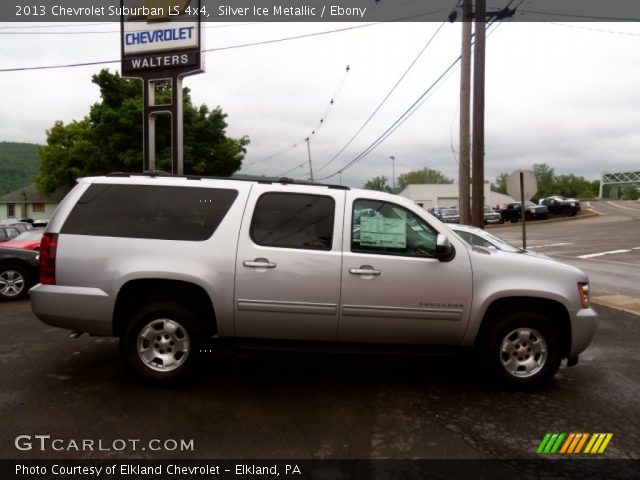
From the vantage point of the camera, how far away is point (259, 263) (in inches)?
170

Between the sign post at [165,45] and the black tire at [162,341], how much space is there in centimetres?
868

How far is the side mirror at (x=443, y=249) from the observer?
4.23 metres

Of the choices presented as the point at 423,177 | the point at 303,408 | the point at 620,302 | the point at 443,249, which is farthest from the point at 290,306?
the point at 423,177

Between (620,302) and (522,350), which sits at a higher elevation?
(522,350)

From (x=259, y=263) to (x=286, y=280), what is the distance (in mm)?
280

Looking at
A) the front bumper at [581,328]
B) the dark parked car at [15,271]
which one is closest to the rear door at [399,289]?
the front bumper at [581,328]

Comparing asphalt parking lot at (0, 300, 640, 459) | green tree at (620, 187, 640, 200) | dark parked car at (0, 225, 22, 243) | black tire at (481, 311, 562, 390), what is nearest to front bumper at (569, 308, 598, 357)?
black tire at (481, 311, 562, 390)

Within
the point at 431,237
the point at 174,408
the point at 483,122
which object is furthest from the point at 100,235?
the point at 483,122

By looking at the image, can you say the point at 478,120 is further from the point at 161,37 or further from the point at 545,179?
the point at 545,179

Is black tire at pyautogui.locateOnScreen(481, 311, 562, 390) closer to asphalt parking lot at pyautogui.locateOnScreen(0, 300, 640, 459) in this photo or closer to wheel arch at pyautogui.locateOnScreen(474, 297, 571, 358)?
wheel arch at pyautogui.locateOnScreen(474, 297, 571, 358)

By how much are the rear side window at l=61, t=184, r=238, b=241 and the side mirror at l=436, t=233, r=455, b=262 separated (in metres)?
1.89

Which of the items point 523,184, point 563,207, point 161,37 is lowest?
point 563,207

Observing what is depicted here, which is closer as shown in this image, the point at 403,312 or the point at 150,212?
the point at 403,312
